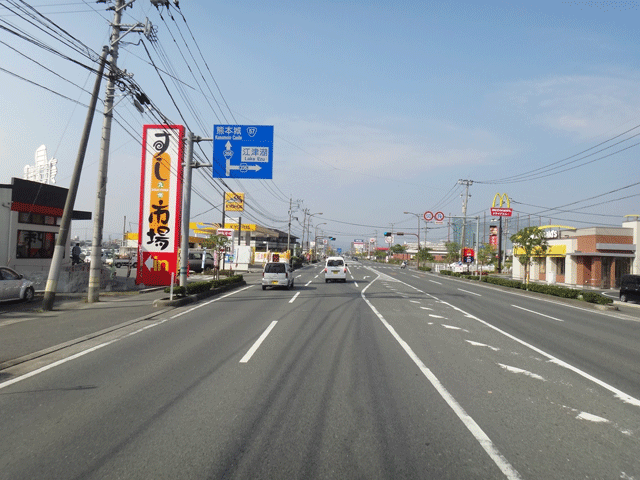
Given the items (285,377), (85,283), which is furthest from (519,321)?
(85,283)

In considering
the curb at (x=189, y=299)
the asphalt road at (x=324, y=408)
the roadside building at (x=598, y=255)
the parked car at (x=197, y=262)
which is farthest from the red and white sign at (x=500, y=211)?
the asphalt road at (x=324, y=408)

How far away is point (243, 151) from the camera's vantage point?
19.5 meters

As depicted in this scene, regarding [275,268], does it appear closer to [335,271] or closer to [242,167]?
[242,167]

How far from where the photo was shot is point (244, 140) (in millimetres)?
19531

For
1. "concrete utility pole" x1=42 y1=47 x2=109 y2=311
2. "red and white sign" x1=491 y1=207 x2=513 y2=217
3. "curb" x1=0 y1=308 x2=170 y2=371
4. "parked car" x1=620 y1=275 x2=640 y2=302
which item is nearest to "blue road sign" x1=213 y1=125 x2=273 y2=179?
"concrete utility pole" x1=42 y1=47 x2=109 y2=311

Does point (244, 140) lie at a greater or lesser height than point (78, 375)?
greater

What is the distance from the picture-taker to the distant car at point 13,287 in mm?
15098

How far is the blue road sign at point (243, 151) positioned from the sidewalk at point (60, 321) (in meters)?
6.42

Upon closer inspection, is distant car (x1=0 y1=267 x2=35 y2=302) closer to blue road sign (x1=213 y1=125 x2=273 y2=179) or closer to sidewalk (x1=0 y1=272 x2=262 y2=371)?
sidewalk (x1=0 y1=272 x2=262 y2=371)

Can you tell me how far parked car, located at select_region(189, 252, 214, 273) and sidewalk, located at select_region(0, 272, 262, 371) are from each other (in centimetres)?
2378

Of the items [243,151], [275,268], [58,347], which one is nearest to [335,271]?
[275,268]

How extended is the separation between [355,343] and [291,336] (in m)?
1.61

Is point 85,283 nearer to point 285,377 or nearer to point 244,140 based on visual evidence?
point 244,140

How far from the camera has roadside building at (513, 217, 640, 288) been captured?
38.0m
